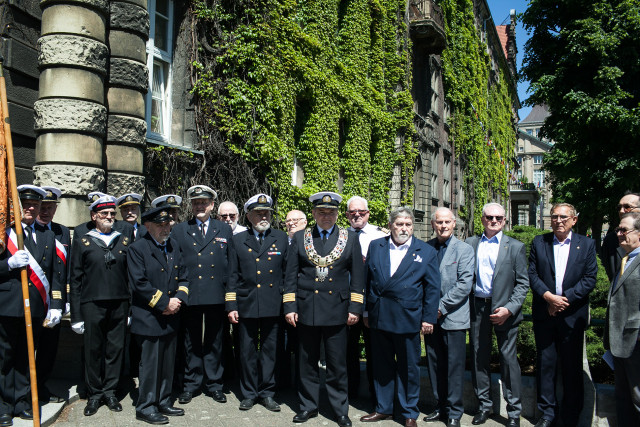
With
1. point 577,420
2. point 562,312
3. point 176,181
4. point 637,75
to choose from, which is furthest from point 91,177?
point 637,75

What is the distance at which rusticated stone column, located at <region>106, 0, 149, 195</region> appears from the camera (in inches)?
319

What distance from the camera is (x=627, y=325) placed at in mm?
4801

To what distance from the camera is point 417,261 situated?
5.71 meters

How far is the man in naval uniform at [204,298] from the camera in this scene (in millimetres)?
6293

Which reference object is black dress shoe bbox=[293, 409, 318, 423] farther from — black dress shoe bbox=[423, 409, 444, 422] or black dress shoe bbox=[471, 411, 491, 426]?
black dress shoe bbox=[471, 411, 491, 426]

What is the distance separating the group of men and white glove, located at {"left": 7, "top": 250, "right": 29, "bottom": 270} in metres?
0.04

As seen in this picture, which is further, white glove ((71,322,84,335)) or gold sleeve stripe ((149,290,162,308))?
white glove ((71,322,84,335))

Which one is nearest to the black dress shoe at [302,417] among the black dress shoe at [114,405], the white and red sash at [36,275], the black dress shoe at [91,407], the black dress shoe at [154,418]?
the black dress shoe at [154,418]

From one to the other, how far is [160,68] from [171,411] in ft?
21.8

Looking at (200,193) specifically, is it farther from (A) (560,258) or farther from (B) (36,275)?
(A) (560,258)

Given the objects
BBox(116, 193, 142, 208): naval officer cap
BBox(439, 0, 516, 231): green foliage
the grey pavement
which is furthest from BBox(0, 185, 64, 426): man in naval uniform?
BBox(439, 0, 516, 231): green foliage

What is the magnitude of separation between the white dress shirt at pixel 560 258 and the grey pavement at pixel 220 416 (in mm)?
1575

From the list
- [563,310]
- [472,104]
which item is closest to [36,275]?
[563,310]

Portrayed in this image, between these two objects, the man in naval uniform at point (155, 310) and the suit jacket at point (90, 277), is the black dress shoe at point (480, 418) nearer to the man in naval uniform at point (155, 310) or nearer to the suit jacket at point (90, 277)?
the man in naval uniform at point (155, 310)
